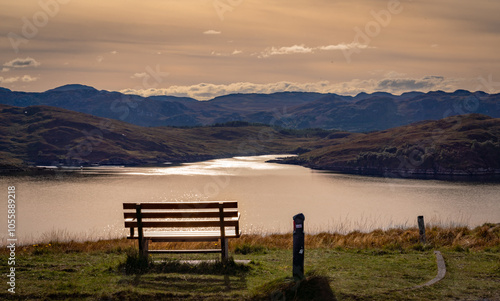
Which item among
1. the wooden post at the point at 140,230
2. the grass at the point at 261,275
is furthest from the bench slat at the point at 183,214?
the grass at the point at 261,275

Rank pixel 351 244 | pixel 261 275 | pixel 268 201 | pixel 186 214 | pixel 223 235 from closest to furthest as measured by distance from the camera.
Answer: pixel 261 275
pixel 186 214
pixel 223 235
pixel 351 244
pixel 268 201

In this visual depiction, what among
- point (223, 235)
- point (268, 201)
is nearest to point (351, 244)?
point (223, 235)

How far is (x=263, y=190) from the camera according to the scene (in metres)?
107

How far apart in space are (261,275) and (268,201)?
75.0 metres

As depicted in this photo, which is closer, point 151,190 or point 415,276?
point 415,276

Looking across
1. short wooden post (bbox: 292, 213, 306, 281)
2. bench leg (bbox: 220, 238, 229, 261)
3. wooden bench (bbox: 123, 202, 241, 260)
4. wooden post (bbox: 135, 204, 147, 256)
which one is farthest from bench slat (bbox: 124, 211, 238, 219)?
short wooden post (bbox: 292, 213, 306, 281)

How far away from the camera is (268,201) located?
8706cm

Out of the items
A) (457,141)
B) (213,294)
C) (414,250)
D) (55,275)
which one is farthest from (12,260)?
(457,141)

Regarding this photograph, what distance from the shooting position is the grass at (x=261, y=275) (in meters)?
10.0

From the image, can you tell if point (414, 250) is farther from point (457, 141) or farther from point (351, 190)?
point (457, 141)

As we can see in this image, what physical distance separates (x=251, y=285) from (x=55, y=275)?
528 centimetres

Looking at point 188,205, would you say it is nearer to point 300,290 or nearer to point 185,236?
point 185,236

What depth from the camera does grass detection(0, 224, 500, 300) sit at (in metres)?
10.0

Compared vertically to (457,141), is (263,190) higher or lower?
lower
